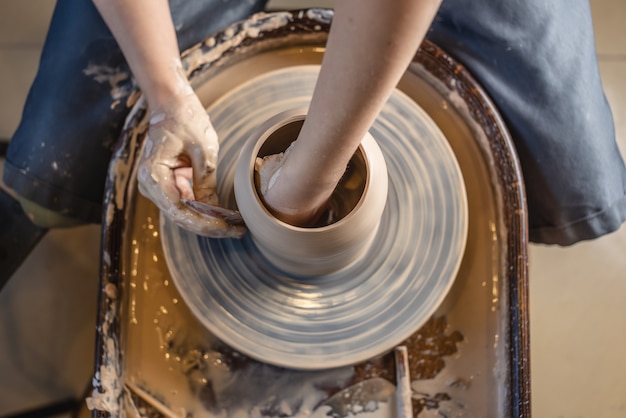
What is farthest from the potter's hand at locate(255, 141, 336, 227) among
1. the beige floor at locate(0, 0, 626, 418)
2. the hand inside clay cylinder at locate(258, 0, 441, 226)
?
the beige floor at locate(0, 0, 626, 418)

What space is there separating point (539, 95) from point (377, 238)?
39 cm

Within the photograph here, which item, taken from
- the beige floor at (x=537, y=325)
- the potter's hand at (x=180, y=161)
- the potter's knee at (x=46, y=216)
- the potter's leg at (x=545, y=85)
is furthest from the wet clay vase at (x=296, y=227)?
the beige floor at (x=537, y=325)

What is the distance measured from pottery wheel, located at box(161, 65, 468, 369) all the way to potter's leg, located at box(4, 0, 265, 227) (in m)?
0.31

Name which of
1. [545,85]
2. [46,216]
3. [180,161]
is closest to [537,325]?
[545,85]

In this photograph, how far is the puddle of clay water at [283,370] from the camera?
0.76m

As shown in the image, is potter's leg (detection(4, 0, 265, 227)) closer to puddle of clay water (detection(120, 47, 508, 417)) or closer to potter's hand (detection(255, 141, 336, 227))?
puddle of clay water (detection(120, 47, 508, 417))

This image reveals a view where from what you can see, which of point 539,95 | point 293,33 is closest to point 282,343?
point 293,33

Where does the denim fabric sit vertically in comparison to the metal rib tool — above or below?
above

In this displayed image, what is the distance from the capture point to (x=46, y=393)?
1.57m

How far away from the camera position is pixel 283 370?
0.76 m

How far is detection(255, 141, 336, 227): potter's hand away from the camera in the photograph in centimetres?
55

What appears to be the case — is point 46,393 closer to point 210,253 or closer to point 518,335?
point 210,253

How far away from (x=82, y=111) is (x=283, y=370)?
0.59 m

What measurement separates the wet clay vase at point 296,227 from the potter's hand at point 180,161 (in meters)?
0.12
